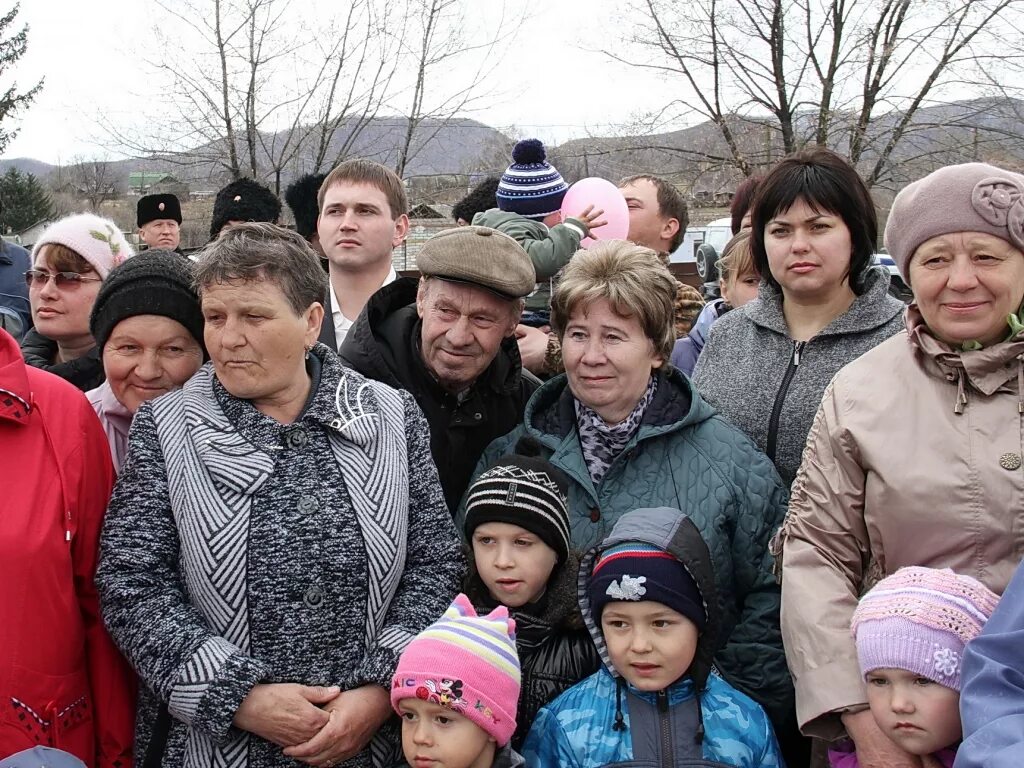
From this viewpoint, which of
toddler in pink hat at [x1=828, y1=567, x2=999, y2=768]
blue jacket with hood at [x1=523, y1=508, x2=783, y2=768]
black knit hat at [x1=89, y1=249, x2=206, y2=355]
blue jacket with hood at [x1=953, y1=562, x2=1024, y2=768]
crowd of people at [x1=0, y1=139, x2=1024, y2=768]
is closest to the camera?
blue jacket with hood at [x1=953, y1=562, x2=1024, y2=768]

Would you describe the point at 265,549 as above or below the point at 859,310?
below

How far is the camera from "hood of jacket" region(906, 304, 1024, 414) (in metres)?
2.26

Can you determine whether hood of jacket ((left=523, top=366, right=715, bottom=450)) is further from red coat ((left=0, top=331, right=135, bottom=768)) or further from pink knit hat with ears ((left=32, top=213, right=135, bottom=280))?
pink knit hat with ears ((left=32, top=213, right=135, bottom=280))

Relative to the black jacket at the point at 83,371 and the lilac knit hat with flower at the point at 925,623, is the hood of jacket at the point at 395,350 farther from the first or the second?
the lilac knit hat with flower at the point at 925,623

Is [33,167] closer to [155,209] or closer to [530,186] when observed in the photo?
[155,209]

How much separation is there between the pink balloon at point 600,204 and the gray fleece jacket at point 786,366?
1.39m

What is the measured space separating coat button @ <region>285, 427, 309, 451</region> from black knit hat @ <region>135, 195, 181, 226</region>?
5348 mm

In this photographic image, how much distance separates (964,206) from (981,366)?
399mm

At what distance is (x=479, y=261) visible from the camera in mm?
3051

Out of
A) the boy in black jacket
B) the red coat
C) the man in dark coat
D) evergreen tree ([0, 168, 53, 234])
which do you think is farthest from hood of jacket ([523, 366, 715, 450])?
evergreen tree ([0, 168, 53, 234])

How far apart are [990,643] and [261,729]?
5.28 feet

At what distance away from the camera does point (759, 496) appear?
9.11 ft

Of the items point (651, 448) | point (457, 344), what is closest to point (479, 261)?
point (457, 344)

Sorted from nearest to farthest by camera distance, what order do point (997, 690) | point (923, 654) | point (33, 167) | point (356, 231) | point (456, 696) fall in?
point (997, 690) < point (923, 654) < point (456, 696) < point (356, 231) < point (33, 167)
